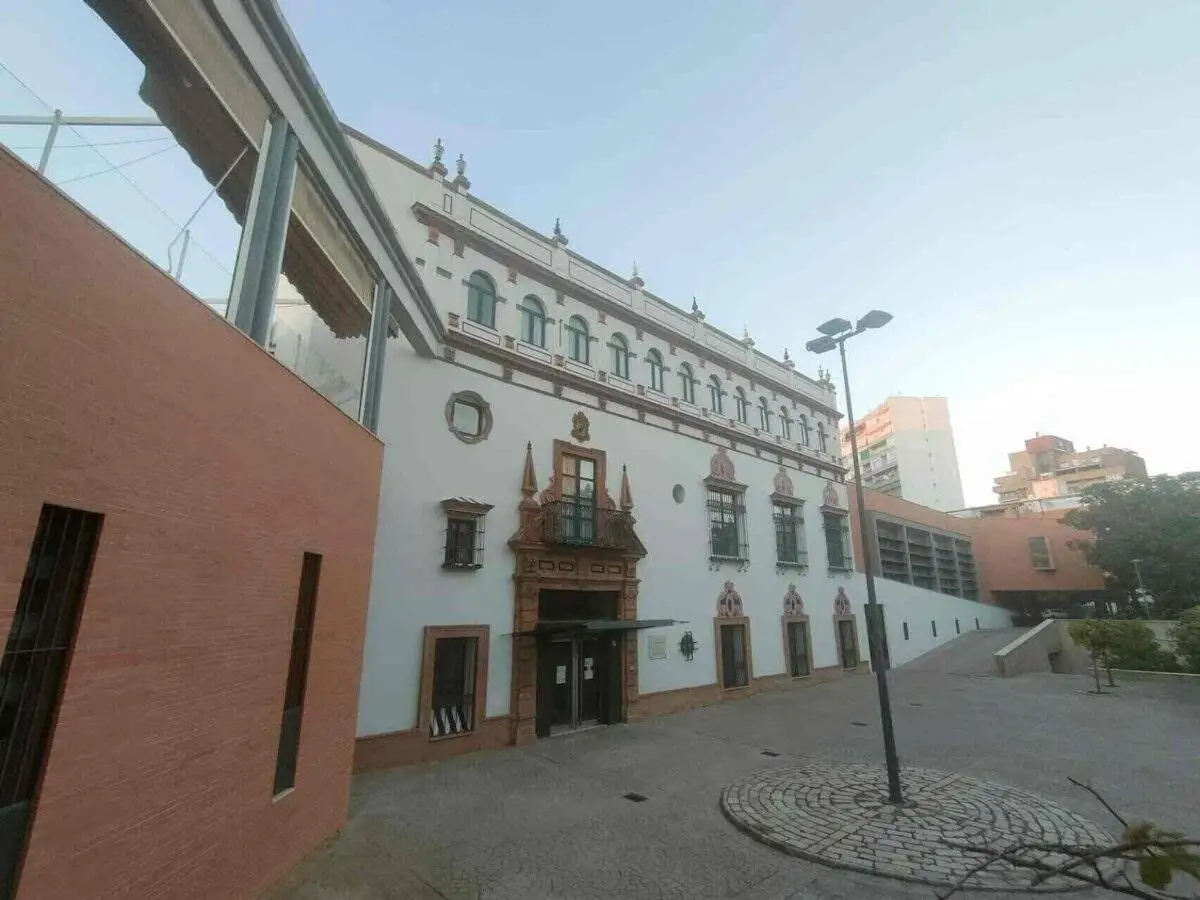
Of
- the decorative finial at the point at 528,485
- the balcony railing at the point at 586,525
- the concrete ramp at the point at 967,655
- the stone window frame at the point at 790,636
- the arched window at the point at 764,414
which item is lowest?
the concrete ramp at the point at 967,655

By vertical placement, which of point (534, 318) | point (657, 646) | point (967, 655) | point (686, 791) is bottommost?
point (686, 791)

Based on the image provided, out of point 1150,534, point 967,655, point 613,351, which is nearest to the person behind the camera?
point 613,351

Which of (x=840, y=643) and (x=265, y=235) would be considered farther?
(x=840, y=643)

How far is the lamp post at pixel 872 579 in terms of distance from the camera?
869cm

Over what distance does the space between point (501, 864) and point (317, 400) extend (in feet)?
20.2

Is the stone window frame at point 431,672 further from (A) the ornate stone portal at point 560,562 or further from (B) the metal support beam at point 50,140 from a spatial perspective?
(B) the metal support beam at point 50,140

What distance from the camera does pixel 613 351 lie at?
17516 millimetres

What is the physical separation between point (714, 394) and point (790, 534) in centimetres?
608

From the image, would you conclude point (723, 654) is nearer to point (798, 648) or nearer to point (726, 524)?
point (726, 524)

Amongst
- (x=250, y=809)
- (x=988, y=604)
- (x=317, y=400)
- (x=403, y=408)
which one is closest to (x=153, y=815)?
(x=250, y=809)

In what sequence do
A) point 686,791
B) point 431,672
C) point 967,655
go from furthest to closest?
point 967,655 < point 431,672 < point 686,791

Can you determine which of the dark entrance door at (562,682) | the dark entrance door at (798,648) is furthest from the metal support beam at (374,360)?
the dark entrance door at (798,648)

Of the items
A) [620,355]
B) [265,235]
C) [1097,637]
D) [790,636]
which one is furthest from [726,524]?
[265,235]

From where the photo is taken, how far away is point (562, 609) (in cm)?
1436
